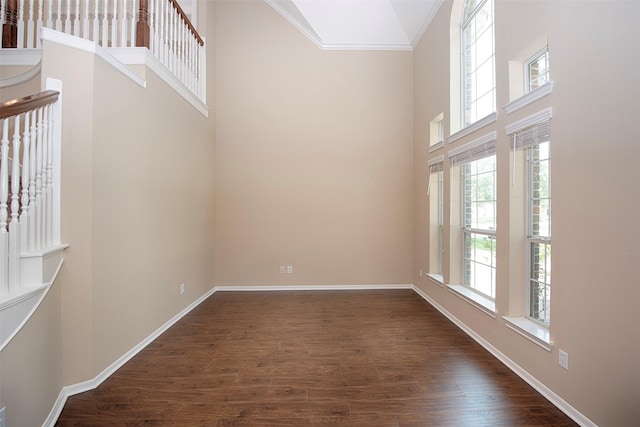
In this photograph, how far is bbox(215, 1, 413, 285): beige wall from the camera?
16.4ft

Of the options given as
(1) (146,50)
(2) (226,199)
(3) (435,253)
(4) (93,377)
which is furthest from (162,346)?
(3) (435,253)

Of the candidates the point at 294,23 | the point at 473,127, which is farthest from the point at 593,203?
the point at 294,23

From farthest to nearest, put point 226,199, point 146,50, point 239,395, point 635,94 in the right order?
point 226,199, point 146,50, point 239,395, point 635,94

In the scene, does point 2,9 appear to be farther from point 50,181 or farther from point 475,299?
point 475,299

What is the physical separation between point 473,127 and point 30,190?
3.76 metres

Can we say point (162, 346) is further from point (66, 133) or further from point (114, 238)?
point (66, 133)

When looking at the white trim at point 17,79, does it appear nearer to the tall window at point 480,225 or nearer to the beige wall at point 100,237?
the beige wall at point 100,237

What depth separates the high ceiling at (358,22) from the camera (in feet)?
14.9

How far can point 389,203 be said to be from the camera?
507 cm

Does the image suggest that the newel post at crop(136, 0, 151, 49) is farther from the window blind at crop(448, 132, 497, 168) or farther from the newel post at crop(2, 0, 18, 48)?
the window blind at crop(448, 132, 497, 168)

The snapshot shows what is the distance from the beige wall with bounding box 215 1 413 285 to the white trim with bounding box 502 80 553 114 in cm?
259

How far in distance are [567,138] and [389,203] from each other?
3166 mm

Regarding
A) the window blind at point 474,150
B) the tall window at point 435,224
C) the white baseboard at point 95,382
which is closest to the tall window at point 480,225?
the window blind at point 474,150

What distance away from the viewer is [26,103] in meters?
1.72
